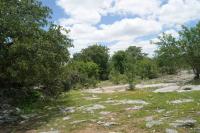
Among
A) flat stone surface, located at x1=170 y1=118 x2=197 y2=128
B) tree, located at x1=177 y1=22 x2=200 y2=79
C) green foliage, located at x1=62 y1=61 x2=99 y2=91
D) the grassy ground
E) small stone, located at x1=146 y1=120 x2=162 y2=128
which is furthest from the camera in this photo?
tree, located at x1=177 y1=22 x2=200 y2=79

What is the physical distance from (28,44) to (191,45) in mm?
25263

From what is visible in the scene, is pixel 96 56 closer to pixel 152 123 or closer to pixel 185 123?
pixel 152 123

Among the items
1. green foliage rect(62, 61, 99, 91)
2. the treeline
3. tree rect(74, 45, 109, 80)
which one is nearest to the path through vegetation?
the treeline

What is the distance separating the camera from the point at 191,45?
131ft

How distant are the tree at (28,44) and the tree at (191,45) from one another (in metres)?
20.9

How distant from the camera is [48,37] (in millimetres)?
20953

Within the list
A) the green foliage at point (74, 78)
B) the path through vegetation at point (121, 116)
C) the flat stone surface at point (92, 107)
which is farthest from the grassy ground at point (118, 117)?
the green foliage at point (74, 78)

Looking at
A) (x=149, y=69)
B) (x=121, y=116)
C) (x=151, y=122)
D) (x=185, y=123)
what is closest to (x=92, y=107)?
(x=121, y=116)

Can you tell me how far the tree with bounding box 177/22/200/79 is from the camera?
39.8 meters

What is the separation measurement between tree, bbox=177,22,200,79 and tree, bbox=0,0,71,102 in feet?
68.6

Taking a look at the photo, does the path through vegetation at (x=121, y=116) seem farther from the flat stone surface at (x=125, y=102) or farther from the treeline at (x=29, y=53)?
the treeline at (x=29, y=53)

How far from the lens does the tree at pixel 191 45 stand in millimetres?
39781

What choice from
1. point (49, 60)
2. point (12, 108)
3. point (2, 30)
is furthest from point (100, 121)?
point (12, 108)

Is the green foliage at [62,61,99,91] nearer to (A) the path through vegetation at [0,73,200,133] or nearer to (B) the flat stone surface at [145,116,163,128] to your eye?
(A) the path through vegetation at [0,73,200,133]
